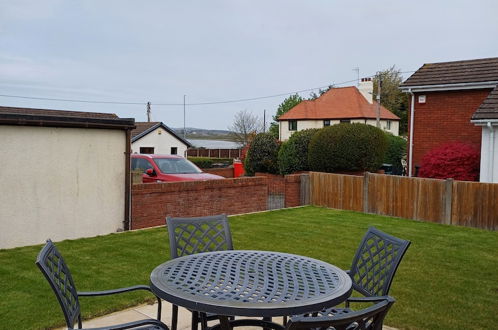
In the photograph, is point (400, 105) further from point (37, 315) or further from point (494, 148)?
point (37, 315)

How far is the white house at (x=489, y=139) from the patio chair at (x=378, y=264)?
431 inches

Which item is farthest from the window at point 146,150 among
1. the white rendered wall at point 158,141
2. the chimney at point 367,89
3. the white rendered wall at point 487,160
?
the chimney at point 367,89

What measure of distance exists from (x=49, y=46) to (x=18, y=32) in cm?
442

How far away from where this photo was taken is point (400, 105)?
54969 mm

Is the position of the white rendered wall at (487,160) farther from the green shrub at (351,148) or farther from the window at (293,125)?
the window at (293,125)

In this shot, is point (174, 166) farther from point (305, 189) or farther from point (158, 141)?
point (158, 141)

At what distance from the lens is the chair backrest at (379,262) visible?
11.7 feet

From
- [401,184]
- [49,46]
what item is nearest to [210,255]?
[401,184]

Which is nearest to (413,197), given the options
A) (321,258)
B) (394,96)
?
(321,258)

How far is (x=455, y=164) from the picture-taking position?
1452cm

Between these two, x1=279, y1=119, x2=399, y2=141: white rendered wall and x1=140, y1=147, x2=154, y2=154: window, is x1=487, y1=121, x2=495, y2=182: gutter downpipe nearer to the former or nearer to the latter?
x1=140, y1=147, x2=154, y2=154: window

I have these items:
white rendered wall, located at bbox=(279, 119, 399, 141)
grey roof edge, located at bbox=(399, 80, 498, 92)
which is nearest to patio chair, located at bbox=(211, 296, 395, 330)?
grey roof edge, located at bbox=(399, 80, 498, 92)

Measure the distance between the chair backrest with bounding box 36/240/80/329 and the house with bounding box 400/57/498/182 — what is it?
1463cm

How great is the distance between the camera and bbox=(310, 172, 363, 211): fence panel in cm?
1328
